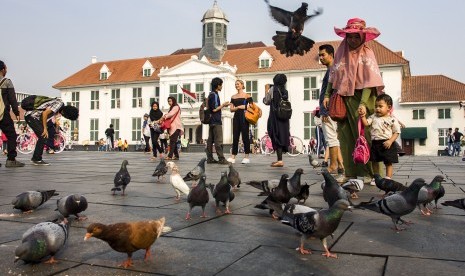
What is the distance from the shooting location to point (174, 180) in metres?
4.13

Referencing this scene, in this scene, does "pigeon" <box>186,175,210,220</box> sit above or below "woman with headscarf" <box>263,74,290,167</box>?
below

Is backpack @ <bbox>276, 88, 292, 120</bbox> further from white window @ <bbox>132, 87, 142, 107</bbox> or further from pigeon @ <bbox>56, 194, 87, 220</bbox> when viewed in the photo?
white window @ <bbox>132, 87, 142, 107</bbox>

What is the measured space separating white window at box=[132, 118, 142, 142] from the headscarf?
4235 cm

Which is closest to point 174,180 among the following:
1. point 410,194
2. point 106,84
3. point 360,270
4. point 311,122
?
point 410,194

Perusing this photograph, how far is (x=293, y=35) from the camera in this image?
21.4 ft

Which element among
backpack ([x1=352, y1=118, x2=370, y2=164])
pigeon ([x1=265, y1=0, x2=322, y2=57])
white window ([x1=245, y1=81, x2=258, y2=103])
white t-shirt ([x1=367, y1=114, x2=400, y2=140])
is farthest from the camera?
white window ([x1=245, y1=81, x2=258, y2=103])

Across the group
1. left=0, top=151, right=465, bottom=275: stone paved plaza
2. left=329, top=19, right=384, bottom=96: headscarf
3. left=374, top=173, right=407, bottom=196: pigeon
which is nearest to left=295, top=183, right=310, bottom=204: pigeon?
left=0, top=151, right=465, bottom=275: stone paved plaza

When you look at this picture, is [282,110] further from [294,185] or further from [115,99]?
[115,99]

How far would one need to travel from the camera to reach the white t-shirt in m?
5.34

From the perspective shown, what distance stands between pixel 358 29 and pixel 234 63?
132ft

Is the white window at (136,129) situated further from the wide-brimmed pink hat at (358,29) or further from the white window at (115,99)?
the wide-brimmed pink hat at (358,29)

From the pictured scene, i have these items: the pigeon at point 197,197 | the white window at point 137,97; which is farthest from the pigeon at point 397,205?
the white window at point 137,97

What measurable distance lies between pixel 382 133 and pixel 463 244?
300cm

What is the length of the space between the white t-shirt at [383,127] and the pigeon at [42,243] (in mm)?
4123
